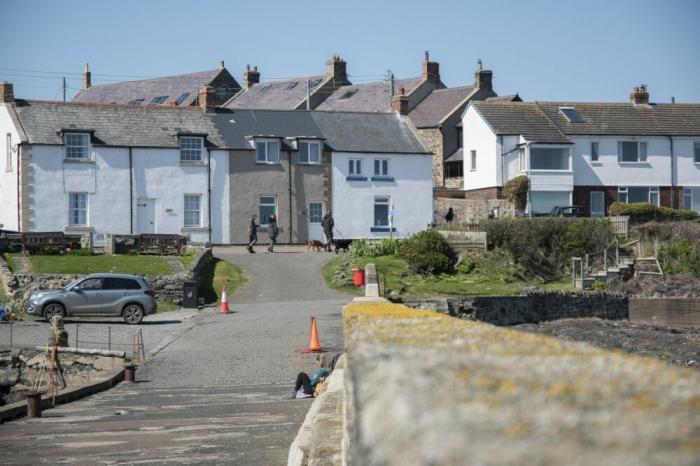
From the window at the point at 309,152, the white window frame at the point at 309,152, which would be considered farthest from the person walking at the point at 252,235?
the window at the point at 309,152

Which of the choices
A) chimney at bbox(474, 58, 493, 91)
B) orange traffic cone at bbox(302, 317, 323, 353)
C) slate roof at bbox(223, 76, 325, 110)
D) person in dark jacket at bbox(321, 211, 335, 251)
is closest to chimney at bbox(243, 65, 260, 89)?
slate roof at bbox(223, 76, 325, 110)

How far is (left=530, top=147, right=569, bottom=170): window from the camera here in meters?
59.0

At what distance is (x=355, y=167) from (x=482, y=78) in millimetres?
21319

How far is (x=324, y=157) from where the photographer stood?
2183 inches

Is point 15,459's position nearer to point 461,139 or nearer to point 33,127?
point 33,127

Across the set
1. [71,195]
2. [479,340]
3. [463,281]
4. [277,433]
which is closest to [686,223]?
[463,281]

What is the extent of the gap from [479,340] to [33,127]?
50.4 m

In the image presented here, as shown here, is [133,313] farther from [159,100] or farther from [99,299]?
[159,100]

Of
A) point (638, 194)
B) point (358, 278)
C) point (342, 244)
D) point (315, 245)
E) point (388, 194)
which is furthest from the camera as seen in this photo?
point (638, 194)

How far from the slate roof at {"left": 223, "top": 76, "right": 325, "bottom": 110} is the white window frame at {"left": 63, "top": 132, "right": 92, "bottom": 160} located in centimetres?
2921

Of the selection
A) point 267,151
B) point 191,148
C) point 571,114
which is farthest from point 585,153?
point 191,148

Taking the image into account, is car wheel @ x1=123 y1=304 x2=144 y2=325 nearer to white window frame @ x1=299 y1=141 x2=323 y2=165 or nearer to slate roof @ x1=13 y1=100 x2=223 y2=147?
slate roof @ x1=13 y1=100 x2=223 y2=147

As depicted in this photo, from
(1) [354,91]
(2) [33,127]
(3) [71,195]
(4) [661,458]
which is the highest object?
(1) [354,91]

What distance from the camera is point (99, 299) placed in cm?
3300
